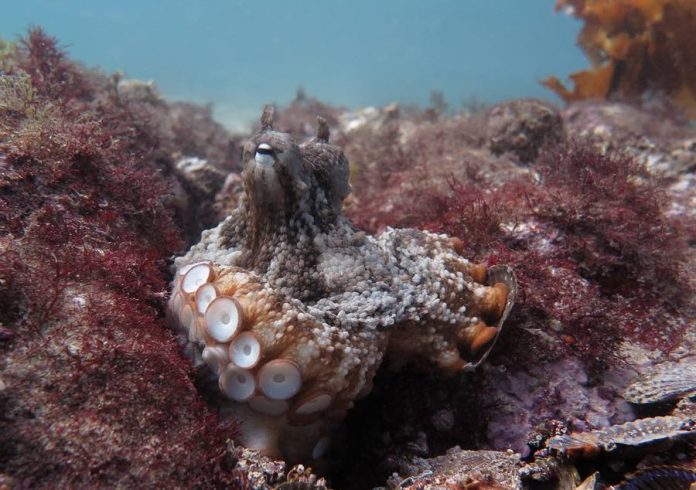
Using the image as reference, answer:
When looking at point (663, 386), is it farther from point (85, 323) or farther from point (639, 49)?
point (639, 49)

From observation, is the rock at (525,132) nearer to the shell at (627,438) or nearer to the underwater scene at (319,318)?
the underwater scene at (319,318)

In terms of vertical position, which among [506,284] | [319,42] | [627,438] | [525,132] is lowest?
[627,438]

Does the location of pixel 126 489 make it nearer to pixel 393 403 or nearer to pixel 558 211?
pixel 393 403

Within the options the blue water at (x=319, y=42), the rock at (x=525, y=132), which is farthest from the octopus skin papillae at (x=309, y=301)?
the blue water at (x=319, y=42)

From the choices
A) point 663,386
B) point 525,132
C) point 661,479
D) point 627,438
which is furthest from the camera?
point 525,132

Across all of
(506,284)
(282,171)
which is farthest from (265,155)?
(506,284)

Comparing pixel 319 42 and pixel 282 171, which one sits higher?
pixel 319 42

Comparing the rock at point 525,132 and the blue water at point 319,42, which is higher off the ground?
the blue water at point 319,42
